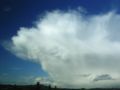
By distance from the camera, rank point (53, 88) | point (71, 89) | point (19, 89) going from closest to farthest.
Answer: point (19, 89), point (53, 88), point (71, 89)

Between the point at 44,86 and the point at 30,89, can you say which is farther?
the point at 44,86

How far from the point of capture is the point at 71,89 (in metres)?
121

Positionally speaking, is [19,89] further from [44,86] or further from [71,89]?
[71,89]

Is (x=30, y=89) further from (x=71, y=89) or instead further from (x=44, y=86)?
(x=71, y=89)

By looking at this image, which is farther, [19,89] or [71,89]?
[71,89]

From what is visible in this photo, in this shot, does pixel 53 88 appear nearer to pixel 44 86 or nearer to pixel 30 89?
pixel 44 86

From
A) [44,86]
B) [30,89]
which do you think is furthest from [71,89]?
[30,89]

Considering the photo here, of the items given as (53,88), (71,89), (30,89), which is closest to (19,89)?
(30,89)

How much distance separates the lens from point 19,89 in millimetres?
38656

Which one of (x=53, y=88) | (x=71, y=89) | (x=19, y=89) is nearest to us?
(x=19, y=89)

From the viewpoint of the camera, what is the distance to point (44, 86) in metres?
59.5

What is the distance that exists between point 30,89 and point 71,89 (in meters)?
84.5

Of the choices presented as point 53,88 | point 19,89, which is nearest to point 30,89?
point 19,89

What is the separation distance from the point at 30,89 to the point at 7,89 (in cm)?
446
